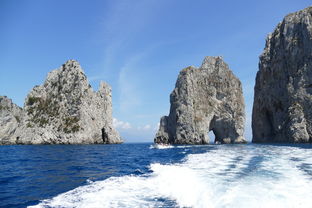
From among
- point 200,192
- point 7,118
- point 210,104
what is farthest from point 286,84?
point 7,118

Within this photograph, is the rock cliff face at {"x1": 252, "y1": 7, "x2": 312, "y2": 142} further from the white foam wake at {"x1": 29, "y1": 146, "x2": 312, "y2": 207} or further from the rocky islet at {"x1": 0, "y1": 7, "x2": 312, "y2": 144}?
the white foam wake at {"x1": 29, "y1": 146, "x2": 312, "y2": 207}

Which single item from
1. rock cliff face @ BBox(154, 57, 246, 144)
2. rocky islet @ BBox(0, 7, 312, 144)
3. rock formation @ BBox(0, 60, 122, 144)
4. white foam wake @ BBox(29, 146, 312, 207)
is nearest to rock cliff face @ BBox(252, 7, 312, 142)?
rocky islet @ BBox(0, 7, 312, 144)

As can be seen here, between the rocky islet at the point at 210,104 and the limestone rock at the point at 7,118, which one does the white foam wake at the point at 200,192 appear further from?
the limestone rock at the point at 7,118

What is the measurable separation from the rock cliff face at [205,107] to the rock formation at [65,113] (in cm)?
3016

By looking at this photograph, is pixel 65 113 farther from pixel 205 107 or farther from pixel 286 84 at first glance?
pixel 286 84

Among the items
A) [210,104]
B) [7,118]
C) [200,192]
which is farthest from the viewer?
[7,118]

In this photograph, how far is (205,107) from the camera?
9706cm

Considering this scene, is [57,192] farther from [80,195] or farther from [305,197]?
[305,197]

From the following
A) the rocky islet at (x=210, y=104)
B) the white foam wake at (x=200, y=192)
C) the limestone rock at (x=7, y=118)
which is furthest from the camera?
the limestone rock at (x=7, y=118)

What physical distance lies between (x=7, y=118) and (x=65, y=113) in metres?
49.1

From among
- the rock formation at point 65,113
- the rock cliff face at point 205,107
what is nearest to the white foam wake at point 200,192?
the rock cliff face at point 205,107

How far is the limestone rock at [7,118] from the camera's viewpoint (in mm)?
125062

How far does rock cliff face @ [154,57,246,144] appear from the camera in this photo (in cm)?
8875

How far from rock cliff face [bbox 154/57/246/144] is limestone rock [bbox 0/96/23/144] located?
81.4 metres
